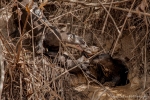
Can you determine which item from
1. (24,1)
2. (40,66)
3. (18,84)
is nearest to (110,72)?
(40,66)

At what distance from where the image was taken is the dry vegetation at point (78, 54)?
219 centimetres

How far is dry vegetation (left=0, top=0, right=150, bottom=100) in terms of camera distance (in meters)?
2.19

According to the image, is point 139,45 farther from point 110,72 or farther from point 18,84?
point 18,84

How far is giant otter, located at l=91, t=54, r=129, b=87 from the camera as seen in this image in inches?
106

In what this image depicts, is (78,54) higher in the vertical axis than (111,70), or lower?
higher

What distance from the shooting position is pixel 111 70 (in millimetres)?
2766

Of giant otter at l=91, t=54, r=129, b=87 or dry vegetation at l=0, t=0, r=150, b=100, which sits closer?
dry vegetation at l=0, t=0, r=150, b=100

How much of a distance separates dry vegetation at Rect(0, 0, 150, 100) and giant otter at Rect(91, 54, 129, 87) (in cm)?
7

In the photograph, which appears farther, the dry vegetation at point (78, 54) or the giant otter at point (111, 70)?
the giant otter at point (111, 70)

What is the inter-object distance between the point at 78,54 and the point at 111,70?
34 centimetres

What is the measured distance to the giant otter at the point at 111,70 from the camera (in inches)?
106

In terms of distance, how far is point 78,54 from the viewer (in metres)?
2.83

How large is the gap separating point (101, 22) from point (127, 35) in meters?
0.31

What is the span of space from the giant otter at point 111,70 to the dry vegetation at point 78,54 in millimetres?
74
